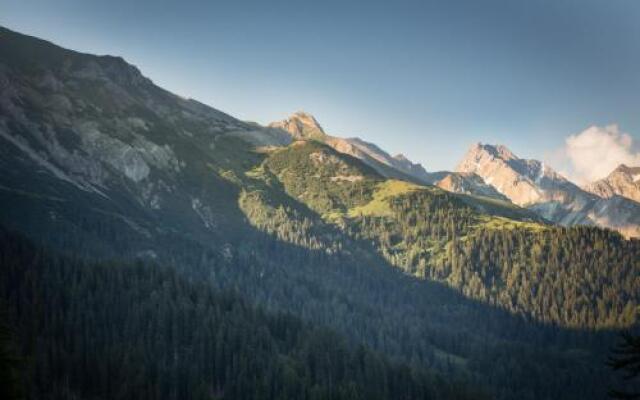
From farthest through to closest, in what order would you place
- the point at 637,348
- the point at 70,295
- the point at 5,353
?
the point at 70,295 < the point at 5,353 < the point at 637,348

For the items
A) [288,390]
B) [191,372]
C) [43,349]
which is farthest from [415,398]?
[43,349]

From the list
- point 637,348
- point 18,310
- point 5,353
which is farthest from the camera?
point 18,310

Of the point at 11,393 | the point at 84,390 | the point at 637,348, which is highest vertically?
the point at 637,348

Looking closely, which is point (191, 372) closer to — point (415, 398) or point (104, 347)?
point (104, 347)

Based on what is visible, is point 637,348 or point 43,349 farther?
point 43,349

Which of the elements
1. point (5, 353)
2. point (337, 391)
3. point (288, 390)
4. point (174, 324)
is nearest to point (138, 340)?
point (174, 324)

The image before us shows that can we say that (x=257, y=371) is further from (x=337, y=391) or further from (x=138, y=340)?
(x=138, y=340)

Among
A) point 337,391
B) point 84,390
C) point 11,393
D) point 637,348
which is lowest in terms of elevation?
point 84,390

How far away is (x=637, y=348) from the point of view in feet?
82.9

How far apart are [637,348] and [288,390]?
6310 inches

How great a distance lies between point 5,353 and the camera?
61.9 metres

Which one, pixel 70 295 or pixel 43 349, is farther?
pixel 70 295

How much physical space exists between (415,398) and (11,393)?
159198 millimetres

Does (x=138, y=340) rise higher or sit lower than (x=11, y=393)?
lower
